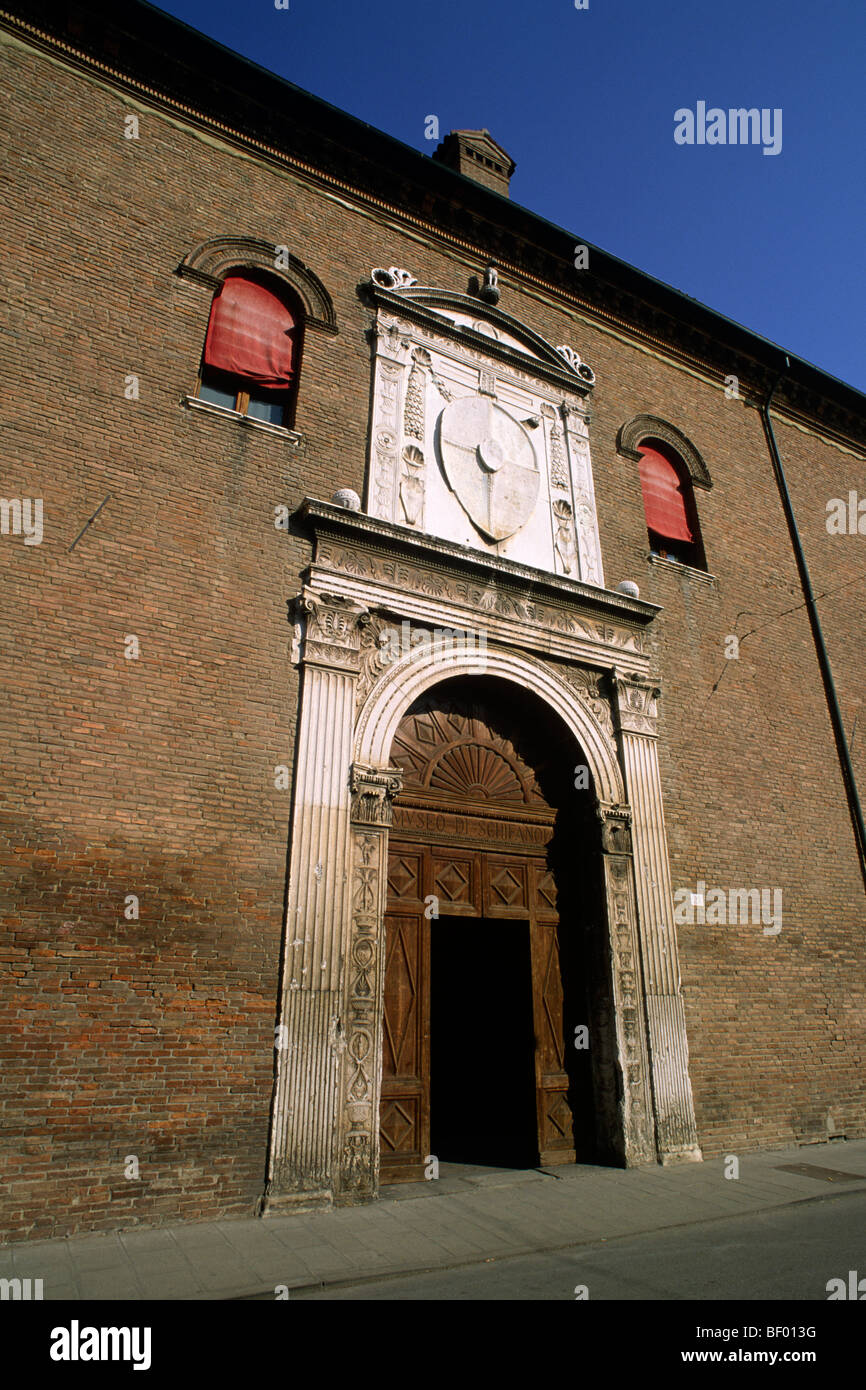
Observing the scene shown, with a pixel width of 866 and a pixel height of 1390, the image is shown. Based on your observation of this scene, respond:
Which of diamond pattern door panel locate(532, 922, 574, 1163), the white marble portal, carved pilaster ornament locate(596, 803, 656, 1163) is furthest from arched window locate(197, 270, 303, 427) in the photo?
diamond pattern door panel locate(532, 922, 574, 1163)

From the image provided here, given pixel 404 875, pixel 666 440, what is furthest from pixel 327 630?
pixel 666 440

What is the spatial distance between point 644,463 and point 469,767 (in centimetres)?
555

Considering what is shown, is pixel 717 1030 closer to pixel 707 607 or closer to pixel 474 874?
pixel 474 874

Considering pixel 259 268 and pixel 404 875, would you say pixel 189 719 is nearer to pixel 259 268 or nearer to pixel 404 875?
pixel 404 875

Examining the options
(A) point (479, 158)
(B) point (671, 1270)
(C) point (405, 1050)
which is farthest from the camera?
(A) point (479, 158)

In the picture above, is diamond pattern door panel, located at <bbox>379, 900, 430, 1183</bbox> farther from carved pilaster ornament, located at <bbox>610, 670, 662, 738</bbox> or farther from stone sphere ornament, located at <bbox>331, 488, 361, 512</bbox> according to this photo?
stone sphere ornament, located at <bbox>331, 488, 361, 512</bbox>

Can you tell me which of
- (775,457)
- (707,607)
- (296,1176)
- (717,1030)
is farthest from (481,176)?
(296,1176)

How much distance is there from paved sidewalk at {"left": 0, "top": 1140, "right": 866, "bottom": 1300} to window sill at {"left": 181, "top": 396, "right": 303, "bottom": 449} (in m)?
6.69

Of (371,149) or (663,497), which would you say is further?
(663,497)

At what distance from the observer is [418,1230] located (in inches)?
211

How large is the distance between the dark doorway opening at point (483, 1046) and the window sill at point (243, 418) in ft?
16.9

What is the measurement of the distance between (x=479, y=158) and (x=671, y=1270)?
1386 cm

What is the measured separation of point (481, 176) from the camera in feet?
39.5

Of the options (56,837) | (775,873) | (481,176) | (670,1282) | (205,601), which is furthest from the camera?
(481,176)
